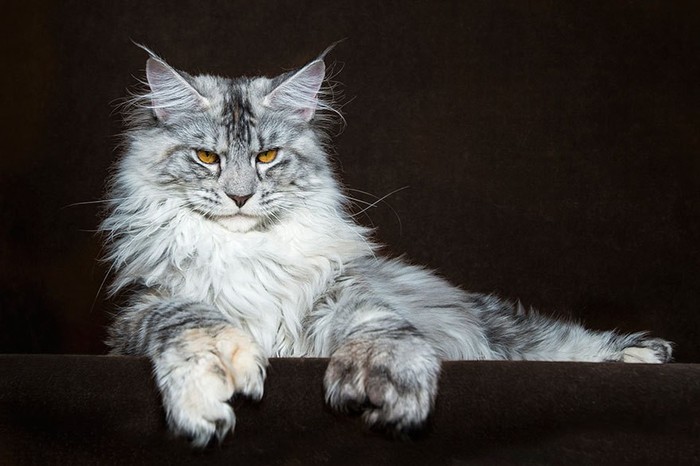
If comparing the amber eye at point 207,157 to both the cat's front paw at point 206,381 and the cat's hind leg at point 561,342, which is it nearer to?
the cat's front paw at point 206,381

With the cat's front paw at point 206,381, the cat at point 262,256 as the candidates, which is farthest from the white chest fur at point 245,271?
the cat's front paw at point 206,381

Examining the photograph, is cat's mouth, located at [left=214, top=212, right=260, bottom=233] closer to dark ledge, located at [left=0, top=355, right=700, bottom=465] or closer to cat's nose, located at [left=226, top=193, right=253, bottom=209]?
cat's nose, located at [left=226, top=193, right=253, bottom=209]

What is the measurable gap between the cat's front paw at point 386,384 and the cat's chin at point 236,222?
1.74 feet

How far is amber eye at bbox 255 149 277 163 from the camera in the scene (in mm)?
1892

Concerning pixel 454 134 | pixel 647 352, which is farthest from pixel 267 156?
pixel 647 352

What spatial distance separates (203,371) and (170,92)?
87 centimetres

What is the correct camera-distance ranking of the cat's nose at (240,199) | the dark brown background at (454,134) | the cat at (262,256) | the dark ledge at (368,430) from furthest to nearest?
the dark brown background at (454,134), the cat's nose at (240,199), the cat at (262,256), the dark ledge at (368,430)

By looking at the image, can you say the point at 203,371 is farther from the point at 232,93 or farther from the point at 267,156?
the point at 232,93

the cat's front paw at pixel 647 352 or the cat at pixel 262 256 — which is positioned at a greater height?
the cat at pixel 262 256

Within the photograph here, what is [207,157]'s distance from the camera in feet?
6.10

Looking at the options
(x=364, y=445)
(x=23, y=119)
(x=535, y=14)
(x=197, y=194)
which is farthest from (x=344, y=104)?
(x=364, y=445)

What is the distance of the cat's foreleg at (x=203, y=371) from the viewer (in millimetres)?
1289

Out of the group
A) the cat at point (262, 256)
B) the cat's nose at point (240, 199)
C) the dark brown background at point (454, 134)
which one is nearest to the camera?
the cat at point (262, 256)

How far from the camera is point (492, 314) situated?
2.16 meters
